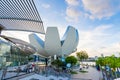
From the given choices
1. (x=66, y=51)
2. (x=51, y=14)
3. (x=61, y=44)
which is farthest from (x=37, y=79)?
(x=66, y=51)

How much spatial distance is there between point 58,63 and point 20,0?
2150cm

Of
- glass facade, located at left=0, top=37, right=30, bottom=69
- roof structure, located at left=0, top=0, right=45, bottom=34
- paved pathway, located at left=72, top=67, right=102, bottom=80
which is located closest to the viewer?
roof structure, located at left=0, top=0, right=45, bottom=34

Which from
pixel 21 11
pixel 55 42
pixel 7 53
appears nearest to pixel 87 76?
pixel 7 53

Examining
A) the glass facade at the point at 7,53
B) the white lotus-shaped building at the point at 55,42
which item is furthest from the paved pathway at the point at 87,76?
the white lotus-shaped building at the point at 55,42

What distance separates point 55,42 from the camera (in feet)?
154

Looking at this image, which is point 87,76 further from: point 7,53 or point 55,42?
point 55,42

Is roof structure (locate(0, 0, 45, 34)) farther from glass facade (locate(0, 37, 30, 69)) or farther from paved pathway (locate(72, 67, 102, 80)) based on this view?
paved pathway (locate(72, 67, 102, 80))

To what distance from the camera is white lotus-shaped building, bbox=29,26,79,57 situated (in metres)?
45.0

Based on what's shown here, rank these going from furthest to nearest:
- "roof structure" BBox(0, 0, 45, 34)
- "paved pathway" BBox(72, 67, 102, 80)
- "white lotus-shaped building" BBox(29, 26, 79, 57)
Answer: "white lotus-shaped building" BBox(29, 26, 79, 57), "paved pathway" BBox(72, 67, 102, 80), "roof structure" BBox(0, 0, 45, 34)

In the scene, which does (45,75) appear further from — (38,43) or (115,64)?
(38,43)

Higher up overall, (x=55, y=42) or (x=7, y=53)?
(x=55, y=42)

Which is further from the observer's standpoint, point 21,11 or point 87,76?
point 87,76

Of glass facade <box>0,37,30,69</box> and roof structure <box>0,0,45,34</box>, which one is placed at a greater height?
roof structure <box>0,0,45,34</box>

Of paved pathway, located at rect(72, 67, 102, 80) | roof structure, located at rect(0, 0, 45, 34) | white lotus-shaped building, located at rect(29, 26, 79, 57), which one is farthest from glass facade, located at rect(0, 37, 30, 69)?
white lotus-shaped building, located at rect(29, 26, 79, 57)
